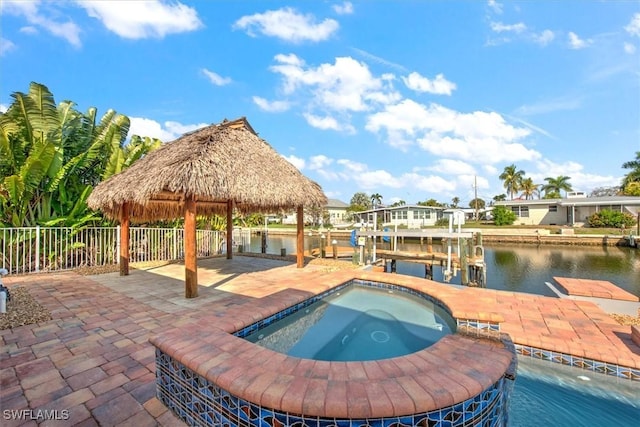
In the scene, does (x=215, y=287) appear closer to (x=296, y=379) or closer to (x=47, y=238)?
(x=296, y=379)

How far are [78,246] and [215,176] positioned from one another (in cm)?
685

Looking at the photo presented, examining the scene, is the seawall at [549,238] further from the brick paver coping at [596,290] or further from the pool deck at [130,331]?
the brick paver coping at [596,290]

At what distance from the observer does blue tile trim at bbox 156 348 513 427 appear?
1830 mm

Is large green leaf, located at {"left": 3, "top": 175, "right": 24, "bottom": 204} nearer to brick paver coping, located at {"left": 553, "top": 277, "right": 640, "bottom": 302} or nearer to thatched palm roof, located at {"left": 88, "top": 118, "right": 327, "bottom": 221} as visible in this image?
thatched palm roof, located at {"left": 88, "top": 118, "right": 327, "bottom": 221}

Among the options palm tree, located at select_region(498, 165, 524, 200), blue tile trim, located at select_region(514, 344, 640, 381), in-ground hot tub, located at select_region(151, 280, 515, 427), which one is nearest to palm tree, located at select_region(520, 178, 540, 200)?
palm tree, located at select_region(498, 165, 524, 200)

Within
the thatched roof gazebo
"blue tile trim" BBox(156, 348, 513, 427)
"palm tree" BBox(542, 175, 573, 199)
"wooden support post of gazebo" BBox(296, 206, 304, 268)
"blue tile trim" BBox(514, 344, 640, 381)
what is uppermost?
"palm tree" BBox(542, 175, 573, 199)

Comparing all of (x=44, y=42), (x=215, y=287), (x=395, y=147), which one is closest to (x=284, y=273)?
(x=215, y=287)

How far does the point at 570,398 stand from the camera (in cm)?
317

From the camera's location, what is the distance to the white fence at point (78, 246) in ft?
27.2

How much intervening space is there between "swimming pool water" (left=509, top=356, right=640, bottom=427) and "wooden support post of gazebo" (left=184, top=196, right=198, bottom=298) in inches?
215

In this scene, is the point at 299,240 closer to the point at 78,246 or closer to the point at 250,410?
the point at 250,410

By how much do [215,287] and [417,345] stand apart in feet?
15.4

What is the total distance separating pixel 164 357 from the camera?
2682mm

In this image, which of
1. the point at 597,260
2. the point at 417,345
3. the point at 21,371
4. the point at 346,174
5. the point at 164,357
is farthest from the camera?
the point at 346,174
